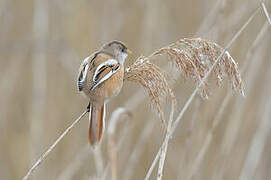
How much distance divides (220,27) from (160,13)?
82 centimetres

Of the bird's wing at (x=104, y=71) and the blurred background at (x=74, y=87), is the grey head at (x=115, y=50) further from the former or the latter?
the blurred background at (x=74, y=87)

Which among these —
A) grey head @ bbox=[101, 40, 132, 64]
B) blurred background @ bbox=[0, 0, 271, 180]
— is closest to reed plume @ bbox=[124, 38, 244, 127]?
grey head @ bbox=[101, 40, 132, 64]

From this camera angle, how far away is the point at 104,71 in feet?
6.25

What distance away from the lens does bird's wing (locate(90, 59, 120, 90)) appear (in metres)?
1.85

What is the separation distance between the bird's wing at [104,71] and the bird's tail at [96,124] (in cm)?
12

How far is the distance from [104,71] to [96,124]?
0.27m

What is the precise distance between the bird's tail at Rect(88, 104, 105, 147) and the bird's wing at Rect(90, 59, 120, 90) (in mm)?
116

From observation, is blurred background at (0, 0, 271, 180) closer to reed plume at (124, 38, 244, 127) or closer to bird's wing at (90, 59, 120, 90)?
bird's wing at (90, 59, 120, 90)

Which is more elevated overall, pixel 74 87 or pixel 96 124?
pixel 96 124

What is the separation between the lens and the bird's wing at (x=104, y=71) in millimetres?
1853

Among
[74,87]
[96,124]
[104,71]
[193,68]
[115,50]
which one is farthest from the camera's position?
[74,87]

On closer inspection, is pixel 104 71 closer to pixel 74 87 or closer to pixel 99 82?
pixel 99 82

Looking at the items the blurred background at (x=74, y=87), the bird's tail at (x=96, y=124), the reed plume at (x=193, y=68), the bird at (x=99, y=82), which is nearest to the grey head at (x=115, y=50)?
the bird at (x=99, y=82)

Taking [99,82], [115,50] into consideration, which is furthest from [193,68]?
[115,50]
